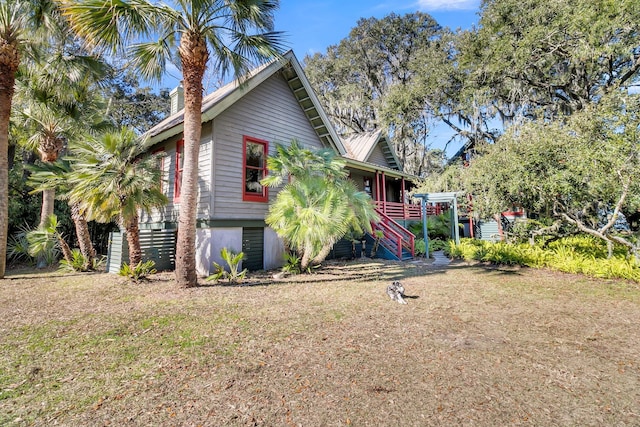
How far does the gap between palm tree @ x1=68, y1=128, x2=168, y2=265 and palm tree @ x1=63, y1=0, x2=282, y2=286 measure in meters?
1.81

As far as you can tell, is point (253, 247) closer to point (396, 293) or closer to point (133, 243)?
point (133, 243)

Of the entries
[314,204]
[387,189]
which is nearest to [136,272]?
[314,204]

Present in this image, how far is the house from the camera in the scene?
8781 millimetres

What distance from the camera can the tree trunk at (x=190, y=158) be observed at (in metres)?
6.72

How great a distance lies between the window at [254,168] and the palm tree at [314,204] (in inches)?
55.2

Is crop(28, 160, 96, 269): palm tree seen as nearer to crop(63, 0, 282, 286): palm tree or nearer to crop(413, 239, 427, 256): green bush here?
crop(63, 0, 282, 286): palm tree

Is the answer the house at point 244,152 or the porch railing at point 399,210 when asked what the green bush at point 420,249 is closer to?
the house at point 244,152

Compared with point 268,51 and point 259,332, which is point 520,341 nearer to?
point 259,332

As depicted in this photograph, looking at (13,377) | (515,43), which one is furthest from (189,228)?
(515,43)

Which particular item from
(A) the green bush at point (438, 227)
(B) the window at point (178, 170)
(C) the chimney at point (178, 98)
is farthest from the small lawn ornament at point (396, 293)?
(C) the chimney at point (178, 98)

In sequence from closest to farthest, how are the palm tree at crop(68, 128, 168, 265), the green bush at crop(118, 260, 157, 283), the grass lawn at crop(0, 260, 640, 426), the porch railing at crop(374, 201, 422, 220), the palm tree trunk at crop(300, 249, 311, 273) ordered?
the grass lawn at crop(0, 260, 640, 426), the palm tree at crop(68, 128, 168, 265), the green bush at crop(118, 260, 157, 283), the palm tree trunk at crop(300, 249, 311, 273), the porch railing at crop(374, 201, 422, 220)

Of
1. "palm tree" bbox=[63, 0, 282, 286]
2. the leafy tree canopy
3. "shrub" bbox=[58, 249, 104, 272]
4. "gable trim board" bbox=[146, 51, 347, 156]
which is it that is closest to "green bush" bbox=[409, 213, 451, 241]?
the leafy tree canopy

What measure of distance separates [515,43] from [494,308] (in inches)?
638

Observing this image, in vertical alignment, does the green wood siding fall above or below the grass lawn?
above
